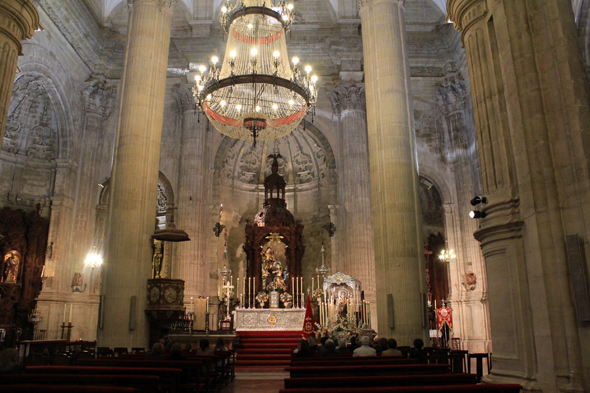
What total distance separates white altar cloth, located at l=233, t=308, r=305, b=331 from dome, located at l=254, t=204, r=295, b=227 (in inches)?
219

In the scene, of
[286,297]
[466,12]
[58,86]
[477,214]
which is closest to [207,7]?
[58,86]

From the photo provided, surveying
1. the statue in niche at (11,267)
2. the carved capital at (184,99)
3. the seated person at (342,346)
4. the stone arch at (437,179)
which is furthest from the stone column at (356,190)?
the statue in niche at (11,267)

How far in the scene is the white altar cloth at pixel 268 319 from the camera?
49.8 ft

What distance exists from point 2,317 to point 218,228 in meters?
8.02

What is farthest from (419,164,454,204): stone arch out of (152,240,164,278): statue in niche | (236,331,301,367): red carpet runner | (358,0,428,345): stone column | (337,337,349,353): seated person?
(337,337,349,353): seated person

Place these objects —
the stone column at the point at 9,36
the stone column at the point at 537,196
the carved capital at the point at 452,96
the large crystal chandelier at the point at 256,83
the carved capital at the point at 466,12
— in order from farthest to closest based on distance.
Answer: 1. the carved capital at the point at 452,96
2. the large crystal chandelier at the point at 256,83
3. the stone column at the point at 9,36
4. the carved capital at the point at 466,12
5. the stone column at the point at 537,196

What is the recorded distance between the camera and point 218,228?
64.4 feet

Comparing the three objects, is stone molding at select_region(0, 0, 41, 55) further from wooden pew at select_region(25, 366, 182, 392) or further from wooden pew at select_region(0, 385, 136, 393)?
wooden pew at select_region(0, 385, 136, 393)

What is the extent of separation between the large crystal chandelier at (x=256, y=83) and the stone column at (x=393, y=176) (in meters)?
1.82

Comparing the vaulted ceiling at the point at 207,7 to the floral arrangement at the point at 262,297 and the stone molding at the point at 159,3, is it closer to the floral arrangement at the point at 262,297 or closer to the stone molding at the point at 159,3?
the stone molding at the point at 159,3

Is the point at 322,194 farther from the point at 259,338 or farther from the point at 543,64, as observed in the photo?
the point at 543,64

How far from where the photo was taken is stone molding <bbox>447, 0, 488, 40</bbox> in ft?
20.1

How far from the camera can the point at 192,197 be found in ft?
57.4

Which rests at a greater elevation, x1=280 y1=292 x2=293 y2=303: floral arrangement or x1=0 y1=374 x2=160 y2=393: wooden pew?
x1=280 y1=292 x2=293 y2=303: floral arrangement
